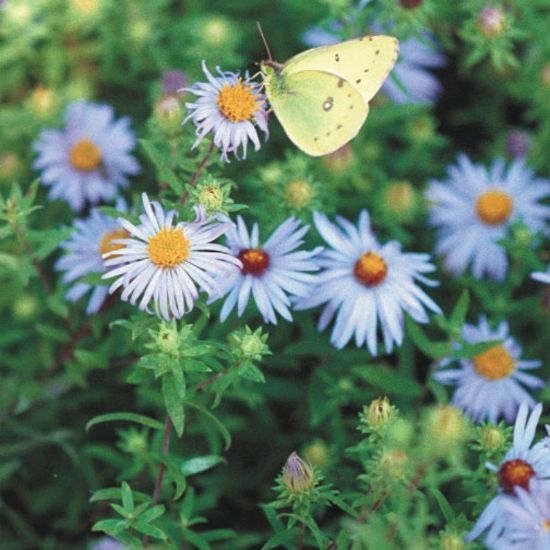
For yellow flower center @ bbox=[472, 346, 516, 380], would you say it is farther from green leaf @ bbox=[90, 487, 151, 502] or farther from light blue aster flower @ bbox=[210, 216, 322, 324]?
green leaf @ bbox=[90, 487, 151, 502]

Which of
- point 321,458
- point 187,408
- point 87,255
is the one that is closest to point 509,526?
point 321,458

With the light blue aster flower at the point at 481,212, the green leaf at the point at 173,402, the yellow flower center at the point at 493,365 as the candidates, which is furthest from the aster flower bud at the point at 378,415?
the light blue aster flower at the point at 481,212

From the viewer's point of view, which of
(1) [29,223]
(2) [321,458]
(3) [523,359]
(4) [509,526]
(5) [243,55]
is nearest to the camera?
(4) [509,526]

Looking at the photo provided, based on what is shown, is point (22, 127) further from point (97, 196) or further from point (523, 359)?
point (523, 359)

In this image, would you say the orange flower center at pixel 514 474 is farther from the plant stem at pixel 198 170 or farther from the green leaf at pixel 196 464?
the plant stem at pixel 198 170

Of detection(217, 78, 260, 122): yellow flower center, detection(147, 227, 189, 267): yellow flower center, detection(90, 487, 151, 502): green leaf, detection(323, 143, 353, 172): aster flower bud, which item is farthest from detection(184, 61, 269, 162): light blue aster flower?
detection(323, 143, 353, 172): aster flower bud

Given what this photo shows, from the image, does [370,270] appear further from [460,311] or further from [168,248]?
[168,248]
